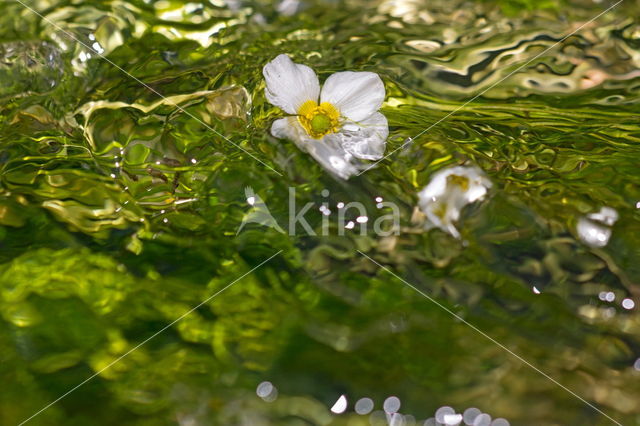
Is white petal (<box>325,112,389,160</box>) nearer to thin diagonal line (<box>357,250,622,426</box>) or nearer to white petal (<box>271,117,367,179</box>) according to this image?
white petal (<box>271,117,367,179</box>)

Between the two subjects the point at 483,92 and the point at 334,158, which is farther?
the point at 483,92

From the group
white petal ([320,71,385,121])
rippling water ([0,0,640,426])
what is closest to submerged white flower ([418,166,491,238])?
rippling water ([0,0,640,426])

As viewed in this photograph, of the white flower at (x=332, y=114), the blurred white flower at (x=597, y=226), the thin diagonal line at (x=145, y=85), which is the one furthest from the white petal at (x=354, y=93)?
the blurred white flower at (x=597, y=226)

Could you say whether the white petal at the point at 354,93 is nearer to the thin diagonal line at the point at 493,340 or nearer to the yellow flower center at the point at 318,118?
the yellow flower center at the point at 318,118

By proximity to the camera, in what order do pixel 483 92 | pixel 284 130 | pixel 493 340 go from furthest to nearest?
pixel 483 92
pixel 284 130
pixel 493 340

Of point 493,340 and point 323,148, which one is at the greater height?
point 323,148

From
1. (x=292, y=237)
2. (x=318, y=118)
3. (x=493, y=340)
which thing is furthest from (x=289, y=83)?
(x=493, y=340)

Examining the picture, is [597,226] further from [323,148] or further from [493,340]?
[323,148]

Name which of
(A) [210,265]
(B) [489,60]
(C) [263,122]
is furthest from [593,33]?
(A) [210,265]

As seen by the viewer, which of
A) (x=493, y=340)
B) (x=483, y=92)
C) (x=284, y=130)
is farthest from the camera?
(x=483, y=92)
